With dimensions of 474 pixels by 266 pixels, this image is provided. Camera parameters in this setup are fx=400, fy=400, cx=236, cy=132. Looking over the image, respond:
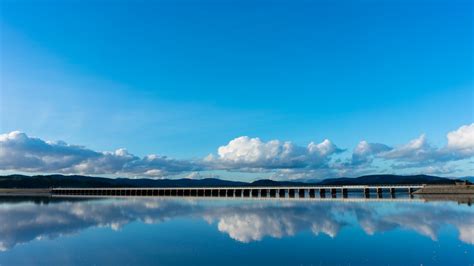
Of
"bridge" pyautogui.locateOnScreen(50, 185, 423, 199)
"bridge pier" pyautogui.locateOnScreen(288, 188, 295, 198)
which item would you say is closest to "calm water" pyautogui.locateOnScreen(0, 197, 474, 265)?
"bridge" pyautogui.locateOnScreen(50, 185, 423, 199)

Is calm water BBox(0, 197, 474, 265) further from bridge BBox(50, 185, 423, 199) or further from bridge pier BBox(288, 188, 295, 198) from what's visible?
bridge pier BBox(288, 188, 295, 198)

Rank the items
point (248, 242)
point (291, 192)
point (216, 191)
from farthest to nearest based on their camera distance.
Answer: point (216, 191), point (291, 192), point (248, 242)

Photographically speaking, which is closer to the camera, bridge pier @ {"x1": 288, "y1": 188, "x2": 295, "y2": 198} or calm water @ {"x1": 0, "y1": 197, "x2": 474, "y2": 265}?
calm water @ {"x1": 0, "y1": 197, "x2": 474, "y2": 265}

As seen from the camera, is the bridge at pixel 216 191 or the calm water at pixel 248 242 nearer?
the calm water at pixel 248 242

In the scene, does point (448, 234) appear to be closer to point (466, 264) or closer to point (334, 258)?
point (466, 264)

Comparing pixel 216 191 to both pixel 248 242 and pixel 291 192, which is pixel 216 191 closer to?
pixel 291 192

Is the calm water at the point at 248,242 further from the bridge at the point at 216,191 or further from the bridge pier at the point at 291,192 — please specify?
the bridge pier at the point at 291,192

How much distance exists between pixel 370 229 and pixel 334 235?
5047 millimetres

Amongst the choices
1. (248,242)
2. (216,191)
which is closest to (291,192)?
(216,191)

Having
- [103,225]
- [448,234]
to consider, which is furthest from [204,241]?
[448,234]

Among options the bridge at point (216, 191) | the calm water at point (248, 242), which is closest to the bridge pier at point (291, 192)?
the bridge at point (216, 191)

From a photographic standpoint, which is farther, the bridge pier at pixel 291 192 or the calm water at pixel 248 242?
the bridge pier at pixel 291 192

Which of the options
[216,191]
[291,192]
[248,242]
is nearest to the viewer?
[248,242]

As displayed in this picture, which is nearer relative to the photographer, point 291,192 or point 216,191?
point 291,192
